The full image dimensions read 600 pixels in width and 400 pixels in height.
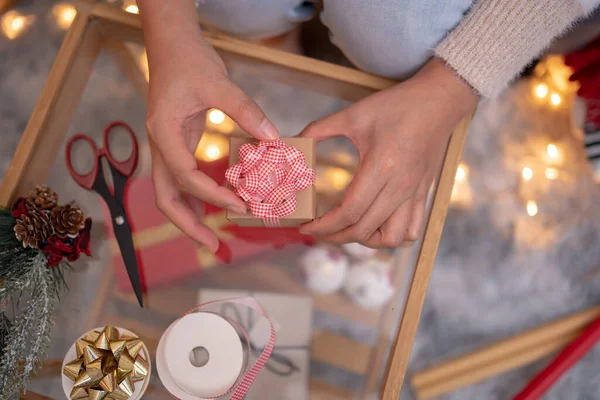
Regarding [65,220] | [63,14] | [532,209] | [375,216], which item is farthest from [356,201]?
[63,14]

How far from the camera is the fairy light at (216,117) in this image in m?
0.68

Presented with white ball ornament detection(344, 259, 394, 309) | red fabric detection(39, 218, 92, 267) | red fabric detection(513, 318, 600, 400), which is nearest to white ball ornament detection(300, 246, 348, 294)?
white ball ornament detection(344, 259, 394, 309)

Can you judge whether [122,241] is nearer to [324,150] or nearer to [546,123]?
[324,150]

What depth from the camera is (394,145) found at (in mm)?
544

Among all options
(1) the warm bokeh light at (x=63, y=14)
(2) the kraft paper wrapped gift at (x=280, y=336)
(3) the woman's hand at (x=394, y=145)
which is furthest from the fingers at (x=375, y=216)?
(1) the warm bokeh light at (x=63, y=14)

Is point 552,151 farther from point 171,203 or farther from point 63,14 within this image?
point 63,14

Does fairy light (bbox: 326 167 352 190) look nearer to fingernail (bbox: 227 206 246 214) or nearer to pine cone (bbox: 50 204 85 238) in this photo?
fingernail (bbox: 227 206 246 214)

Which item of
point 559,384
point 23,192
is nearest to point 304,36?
point 23,192

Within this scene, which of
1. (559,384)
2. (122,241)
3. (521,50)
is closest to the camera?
(521,50)

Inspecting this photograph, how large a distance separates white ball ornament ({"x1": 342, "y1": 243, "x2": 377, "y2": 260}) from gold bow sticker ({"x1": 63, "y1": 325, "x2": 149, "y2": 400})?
0.97ft

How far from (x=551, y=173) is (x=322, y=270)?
53 centimetres

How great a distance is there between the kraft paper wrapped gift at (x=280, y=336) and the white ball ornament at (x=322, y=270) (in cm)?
2

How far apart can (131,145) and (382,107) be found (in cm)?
37

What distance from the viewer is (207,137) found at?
67 centimetres
